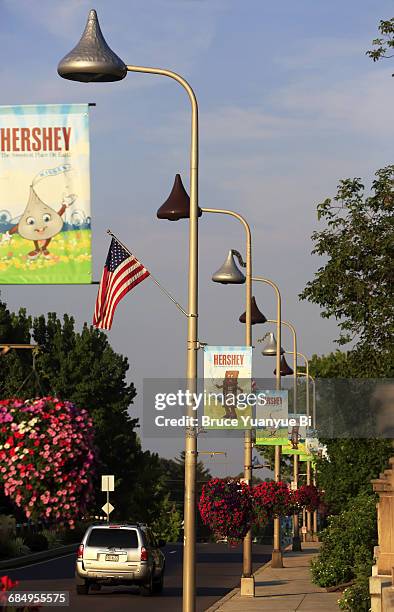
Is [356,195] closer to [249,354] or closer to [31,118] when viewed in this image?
[249,354]

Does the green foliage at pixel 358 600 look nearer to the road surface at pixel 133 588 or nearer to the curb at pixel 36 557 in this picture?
the road surface at pixel 133 588

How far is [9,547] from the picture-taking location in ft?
167

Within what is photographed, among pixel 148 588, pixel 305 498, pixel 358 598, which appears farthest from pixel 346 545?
pixel 305 498

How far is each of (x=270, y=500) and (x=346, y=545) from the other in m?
7.08

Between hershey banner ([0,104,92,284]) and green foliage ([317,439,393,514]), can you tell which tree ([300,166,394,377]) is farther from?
green foliage ([317,439,393,514])

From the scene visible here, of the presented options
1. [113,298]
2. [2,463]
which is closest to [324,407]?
[113,298]

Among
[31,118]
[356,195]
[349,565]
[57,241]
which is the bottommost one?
[349,565]

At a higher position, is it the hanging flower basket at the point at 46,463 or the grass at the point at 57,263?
the grass at the point at 57,263

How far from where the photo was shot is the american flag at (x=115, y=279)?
21359 mm

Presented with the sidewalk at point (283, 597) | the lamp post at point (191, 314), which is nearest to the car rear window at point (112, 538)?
the sidewalk at point (283, 597)

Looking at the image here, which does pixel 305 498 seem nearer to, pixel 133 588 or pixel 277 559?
pixel 277 559

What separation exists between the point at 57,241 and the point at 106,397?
70.5m

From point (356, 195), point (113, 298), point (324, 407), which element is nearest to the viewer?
point (113, 298)

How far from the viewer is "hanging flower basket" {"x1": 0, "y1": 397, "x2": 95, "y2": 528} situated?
15.1m
